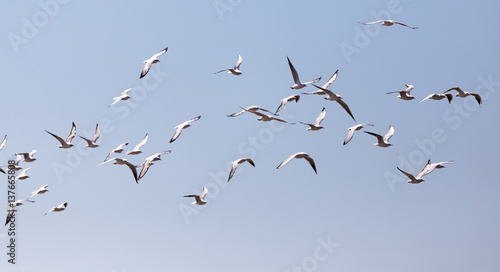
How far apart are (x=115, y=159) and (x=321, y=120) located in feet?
35.5

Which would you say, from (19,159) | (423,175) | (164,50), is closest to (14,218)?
(19,159)

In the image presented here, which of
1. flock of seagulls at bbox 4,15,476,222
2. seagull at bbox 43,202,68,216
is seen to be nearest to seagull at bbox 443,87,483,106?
flock of seagulls at bbox 4,15,476,222

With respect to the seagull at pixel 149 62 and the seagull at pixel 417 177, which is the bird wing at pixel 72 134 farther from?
the seagull at pixel 417 177

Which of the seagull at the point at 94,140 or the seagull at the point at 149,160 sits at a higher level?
the seagull at the point at 94,140

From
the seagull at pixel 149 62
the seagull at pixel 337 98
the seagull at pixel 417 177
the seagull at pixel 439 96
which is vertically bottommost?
the seagull at pixel 417 177

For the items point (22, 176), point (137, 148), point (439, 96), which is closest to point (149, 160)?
point (137, 148)

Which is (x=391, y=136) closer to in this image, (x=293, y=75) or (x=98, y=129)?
(x=293, y=75)

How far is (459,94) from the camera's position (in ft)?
199

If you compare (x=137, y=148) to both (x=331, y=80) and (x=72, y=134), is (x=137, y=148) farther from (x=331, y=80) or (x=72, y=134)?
(x=331, y=80)

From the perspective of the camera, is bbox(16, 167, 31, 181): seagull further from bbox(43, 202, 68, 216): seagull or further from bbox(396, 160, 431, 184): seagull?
bbox(396, 160, 431, 184): seagull

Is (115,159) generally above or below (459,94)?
above

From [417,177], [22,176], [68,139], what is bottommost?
[417,177]

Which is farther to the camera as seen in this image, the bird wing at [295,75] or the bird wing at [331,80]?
the bird wing at [331,80]

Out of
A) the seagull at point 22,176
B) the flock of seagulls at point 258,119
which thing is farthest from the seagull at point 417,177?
the seagull at point 22,176
